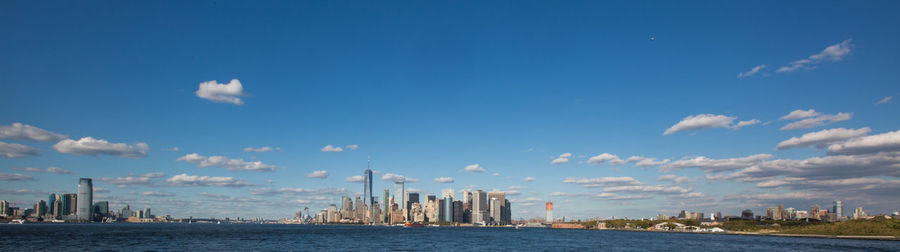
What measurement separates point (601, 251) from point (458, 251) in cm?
2863

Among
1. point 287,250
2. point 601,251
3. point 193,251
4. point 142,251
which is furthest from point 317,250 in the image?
point 601,251

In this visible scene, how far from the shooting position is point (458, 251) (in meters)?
97.5

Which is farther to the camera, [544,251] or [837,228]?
[837,228]

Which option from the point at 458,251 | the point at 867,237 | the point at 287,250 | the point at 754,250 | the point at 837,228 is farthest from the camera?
the point at 837,228

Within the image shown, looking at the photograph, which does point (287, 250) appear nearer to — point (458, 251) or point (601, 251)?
point (458, 251)

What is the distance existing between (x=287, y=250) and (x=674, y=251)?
7252 cm

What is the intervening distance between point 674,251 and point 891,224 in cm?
12935

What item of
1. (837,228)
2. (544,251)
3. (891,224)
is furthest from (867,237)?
(544,251)

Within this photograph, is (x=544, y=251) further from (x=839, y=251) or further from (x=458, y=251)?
(x=839, y=251)

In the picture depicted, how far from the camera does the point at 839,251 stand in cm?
10088

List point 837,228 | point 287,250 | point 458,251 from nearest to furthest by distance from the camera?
point 287,250
point 458,251
point 837,228

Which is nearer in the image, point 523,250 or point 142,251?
point 142,251

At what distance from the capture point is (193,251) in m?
83.7

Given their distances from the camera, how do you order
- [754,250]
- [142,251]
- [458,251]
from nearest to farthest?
[142,251], [458,251], [754,250]
